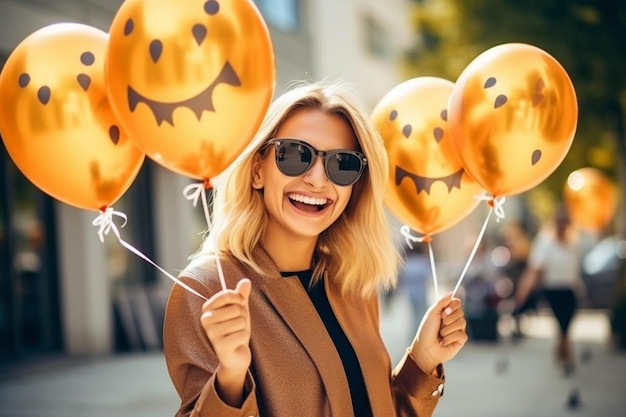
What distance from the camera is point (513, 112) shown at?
9.28 feet

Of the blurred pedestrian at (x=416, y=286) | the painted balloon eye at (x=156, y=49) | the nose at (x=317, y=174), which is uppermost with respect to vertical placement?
the painted balloon eye at (x=156, y=49)

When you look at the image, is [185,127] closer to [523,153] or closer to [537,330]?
[523,153]

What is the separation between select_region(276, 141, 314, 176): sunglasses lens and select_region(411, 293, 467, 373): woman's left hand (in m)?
0.73

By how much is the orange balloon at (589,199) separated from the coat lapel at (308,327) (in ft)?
39.3

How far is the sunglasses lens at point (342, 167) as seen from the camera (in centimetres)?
241

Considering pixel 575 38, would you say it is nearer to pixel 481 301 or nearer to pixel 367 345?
pixel 481 301

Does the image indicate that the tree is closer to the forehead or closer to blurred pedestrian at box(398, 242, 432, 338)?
blurred pedestrian at box(398, 242, 432, 338)

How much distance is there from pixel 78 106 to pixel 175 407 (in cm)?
576

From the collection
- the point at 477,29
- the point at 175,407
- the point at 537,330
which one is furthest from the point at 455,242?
the point at 175,407

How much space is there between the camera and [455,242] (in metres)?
33.6

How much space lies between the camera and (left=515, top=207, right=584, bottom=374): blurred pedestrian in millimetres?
8891

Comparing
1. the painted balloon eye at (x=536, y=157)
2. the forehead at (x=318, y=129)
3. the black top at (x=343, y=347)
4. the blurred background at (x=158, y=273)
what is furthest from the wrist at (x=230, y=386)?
the blurred background at (x=158, y=273)

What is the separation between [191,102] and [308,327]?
2.56 feet

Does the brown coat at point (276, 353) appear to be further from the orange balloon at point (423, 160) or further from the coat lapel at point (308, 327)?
the orange balloon at point (423, 160)
